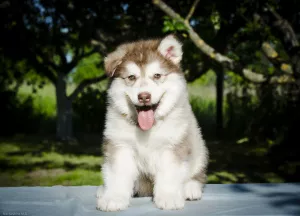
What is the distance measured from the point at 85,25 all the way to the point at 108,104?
22.9ft

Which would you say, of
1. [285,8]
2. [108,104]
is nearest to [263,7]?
[285,8]

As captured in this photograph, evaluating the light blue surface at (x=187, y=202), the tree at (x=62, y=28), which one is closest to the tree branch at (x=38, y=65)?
the tree at (x=62, y=28)

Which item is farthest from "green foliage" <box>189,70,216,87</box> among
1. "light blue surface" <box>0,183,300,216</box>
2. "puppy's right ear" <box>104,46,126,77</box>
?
"puppy's right ear" <box>104,46,126,77</box>

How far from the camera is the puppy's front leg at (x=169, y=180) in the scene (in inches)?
109

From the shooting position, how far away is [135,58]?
9.48ft

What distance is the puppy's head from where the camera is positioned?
9.09 ft

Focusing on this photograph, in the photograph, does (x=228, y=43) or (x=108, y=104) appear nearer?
(x=108, y=104)

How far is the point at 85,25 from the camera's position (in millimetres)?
9609

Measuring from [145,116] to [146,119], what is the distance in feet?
0.08

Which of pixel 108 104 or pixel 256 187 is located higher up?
pixel 108 104

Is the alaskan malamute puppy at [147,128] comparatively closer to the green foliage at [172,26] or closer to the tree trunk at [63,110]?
the green foliage at [172,26]

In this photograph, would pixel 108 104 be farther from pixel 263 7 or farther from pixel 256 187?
pixel 263 7

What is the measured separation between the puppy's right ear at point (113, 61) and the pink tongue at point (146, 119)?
43cm

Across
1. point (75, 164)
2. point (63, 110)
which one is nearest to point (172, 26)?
point (75, 164)
